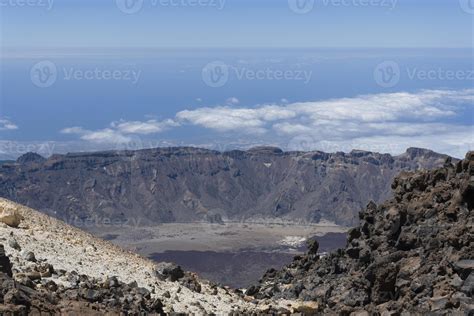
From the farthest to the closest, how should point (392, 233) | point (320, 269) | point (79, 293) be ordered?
point (320, 269), point (392, 233), point (79, 293)

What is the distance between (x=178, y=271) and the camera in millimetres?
30109

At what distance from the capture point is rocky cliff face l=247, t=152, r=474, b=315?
2436 cm

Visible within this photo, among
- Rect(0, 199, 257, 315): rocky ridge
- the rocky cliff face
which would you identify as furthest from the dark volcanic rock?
the rocky cliff face

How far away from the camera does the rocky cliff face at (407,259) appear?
24359mm

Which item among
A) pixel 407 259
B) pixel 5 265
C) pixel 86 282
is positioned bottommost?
pixel 86 282

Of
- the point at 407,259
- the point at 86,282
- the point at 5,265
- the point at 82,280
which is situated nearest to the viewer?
the point at 5,265

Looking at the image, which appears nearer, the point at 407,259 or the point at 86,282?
the point at 86,282

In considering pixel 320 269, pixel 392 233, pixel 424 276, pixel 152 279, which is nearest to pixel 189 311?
pixel 152 279

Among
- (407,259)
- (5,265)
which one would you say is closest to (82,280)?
(5,265)

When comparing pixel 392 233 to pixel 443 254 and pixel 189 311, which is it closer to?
pixel 443 254

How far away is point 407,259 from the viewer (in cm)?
2839

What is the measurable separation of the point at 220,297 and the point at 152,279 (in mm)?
2676

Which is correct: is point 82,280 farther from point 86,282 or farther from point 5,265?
point 5,265

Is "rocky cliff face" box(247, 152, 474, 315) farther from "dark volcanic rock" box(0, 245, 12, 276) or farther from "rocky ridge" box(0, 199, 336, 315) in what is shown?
"dark volcanic rock" box(0, 245, 12, 276)
